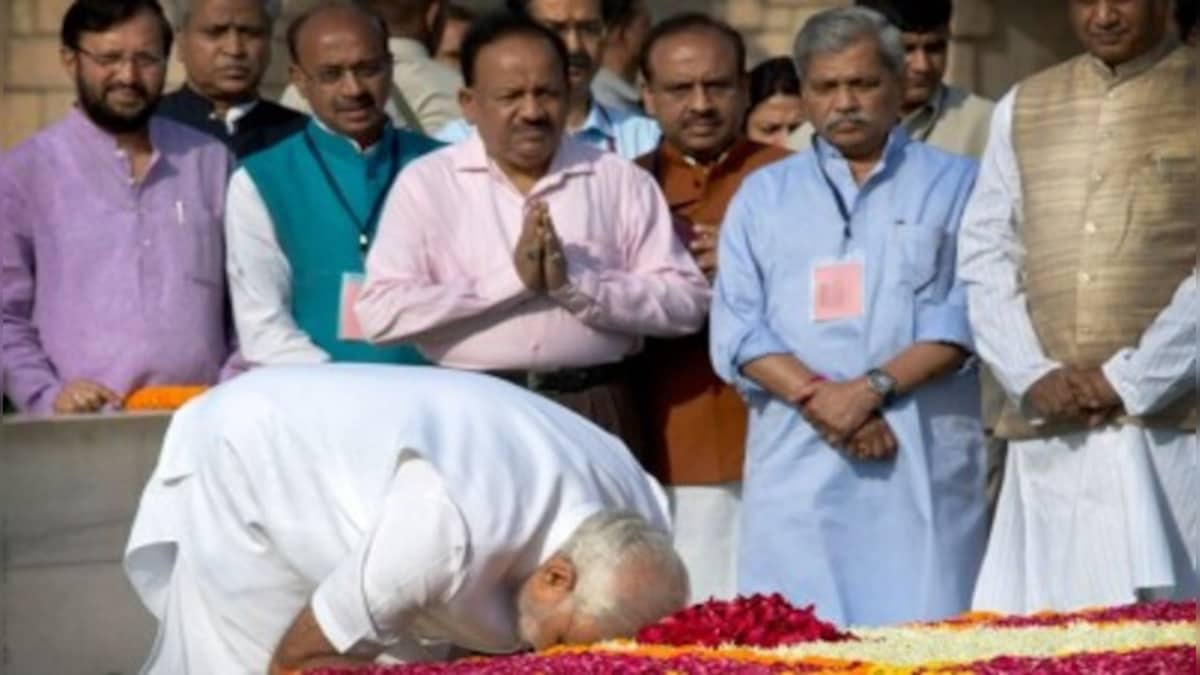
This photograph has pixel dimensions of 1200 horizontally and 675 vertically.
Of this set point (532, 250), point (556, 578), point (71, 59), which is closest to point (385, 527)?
point (556, 578)

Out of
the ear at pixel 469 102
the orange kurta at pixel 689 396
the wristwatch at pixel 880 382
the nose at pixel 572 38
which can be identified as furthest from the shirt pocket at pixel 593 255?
the nose at pixel 572 38

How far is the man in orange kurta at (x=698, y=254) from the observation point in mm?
9836

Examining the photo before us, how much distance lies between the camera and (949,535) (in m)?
9.70

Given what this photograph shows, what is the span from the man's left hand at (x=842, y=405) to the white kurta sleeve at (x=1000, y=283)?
0.30 metres

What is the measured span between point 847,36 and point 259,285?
1.41 meters

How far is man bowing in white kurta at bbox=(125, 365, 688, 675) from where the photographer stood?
7359mm

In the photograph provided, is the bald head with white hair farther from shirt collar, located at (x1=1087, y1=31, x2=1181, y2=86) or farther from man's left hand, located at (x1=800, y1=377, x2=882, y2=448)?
shirt collar, located at (x1=1087, y1=31, x2=1181, y2=86)

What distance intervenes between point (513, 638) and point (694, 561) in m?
2.44

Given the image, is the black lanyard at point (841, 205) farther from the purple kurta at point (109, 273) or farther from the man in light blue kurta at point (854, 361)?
the purple kurta at point (109, 273)

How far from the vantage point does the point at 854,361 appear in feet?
31.4

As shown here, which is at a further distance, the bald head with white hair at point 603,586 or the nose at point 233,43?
the nose at point 233,43

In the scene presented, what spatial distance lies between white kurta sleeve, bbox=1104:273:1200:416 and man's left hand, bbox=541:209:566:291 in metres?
1.21

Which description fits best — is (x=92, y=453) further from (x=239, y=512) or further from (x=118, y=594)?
(x=239, y=512)

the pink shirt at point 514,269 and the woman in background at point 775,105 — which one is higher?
the woman in background at point 775,105
